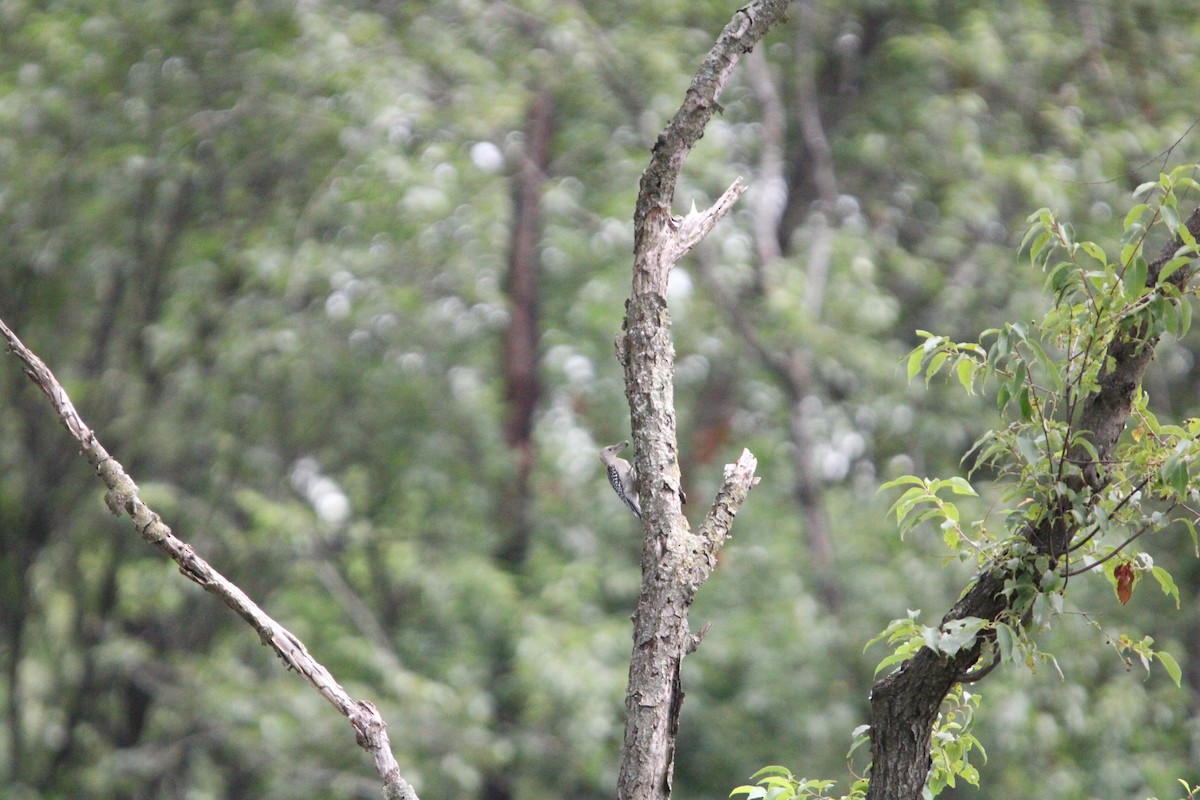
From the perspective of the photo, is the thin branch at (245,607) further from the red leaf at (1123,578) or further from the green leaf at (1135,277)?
the green leaf at (1135,277)

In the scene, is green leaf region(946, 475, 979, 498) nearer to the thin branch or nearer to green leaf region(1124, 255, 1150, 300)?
green leaf region(1124, 255, 1150, 300)

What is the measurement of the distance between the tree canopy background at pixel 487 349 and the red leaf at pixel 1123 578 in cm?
456

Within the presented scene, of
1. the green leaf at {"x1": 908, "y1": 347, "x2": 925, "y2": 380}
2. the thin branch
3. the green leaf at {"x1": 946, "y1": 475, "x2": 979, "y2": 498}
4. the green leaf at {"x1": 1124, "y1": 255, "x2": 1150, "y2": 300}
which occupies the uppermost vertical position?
the green leaf at {"x1": 1124, "y1": 255, "x2": 1150, "y2": 300}

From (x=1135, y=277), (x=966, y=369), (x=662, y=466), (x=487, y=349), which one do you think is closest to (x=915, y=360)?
(x=966, y=369)

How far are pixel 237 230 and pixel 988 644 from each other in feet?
22.4

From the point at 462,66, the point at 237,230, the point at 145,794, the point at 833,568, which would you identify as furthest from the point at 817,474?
the point at 145,794

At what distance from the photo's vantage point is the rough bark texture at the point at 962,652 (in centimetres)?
185

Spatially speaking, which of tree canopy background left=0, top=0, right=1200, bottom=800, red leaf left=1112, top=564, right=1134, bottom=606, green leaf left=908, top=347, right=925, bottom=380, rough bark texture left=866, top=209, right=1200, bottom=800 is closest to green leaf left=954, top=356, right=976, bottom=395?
green leaf left=908, top=347, right=925, bottom=380

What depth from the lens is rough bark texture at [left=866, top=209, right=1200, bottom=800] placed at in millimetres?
1847

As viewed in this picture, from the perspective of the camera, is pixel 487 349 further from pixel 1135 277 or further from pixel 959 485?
pixel 1135 277

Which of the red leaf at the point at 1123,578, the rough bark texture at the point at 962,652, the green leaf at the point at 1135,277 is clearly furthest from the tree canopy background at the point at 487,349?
the green leaf at the point at 1135,277

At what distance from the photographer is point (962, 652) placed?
6.04 feet

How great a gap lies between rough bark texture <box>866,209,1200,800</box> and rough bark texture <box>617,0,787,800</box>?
0.33 metres

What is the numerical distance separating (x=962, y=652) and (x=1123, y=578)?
360 millimetres
